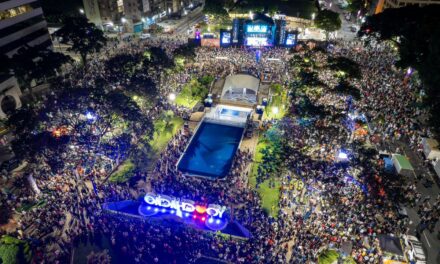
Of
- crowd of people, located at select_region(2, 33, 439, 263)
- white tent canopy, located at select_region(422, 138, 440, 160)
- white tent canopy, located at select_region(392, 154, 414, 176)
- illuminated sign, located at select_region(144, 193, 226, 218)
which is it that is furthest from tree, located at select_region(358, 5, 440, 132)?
illuminated sign, located at select_region(144, 193, 226, 218)

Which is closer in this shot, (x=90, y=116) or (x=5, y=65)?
(x=90, y=116)

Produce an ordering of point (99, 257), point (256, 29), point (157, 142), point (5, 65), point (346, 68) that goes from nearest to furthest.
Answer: point (99, 257) → point (157, 142) → point (346, 68) → point (5, 65) → point (256, 29)

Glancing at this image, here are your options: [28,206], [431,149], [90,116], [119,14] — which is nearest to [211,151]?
[90,116]

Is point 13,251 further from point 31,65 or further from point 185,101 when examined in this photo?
point 31,65

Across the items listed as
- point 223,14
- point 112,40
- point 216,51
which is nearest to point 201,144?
point 216,51

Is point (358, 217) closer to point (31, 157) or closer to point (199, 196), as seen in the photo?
point (199, 196)

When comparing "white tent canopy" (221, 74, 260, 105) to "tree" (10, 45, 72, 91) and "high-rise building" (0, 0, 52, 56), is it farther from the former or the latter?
"high-rise building" (0, 0, 52, 56)

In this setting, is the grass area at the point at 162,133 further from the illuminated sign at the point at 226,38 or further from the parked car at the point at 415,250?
the illuminated sign at the point at 226,38
